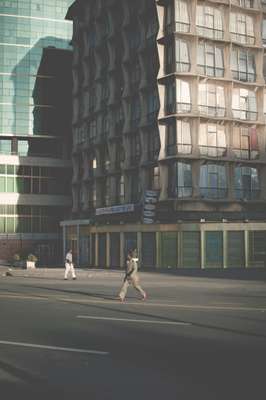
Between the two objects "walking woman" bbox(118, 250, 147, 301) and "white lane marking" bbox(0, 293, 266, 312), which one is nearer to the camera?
"white lane marking" bbox(0, 293, 266, 312)

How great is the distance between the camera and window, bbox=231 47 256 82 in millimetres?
43844

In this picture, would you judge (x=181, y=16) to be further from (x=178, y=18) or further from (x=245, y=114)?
(x=245, y=114)

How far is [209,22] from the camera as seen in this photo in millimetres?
42969

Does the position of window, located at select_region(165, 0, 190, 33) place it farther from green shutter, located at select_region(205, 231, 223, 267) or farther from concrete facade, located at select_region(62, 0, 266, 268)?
green shutter, located at select_region(205, 231, 223, 267)

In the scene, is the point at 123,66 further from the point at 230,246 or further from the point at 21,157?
the point at 21,157

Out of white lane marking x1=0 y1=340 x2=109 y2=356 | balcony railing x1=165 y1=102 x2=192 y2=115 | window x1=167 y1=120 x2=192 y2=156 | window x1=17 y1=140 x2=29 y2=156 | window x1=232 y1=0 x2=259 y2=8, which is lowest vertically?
white lane marking x1=0 y1=340 x2=109 y2=356

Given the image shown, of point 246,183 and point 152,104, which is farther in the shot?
point 152,104

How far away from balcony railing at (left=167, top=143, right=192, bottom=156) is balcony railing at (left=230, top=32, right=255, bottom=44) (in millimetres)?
10083

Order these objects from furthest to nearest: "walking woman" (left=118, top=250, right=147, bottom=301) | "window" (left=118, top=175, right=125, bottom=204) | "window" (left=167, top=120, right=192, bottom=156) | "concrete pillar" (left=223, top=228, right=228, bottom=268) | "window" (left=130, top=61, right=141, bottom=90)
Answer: "window" (left=118, top=175, right=125, bottom=204) < "window" (left=130, top=61, right=141, bottom=90) < "window" (left=167, top=120, right=192, bottom=156) < "concrete pillar" (left=223, top=228, right=228, bottom=268) < "walking woman" (left=118, top=250, right=147, bottom=301)

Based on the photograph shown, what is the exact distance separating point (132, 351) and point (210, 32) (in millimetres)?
37770

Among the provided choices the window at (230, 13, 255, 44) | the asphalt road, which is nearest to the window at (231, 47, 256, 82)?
the window at (230, 13, 255, 44)

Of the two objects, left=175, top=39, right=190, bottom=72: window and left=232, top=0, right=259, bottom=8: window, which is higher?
left=232, top=0, right=259, bottom=8: window

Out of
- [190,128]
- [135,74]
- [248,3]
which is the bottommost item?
[190,128]

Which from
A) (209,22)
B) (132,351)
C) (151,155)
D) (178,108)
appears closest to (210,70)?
(209,22)
